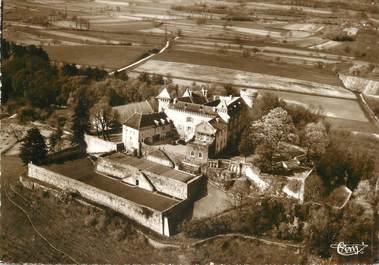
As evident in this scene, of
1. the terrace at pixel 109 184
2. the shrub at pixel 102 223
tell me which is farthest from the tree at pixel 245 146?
the shrub at pixel 102 223

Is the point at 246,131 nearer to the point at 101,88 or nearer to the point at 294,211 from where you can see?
the point at 294,211

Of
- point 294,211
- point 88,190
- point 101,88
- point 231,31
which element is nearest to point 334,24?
point 231,31

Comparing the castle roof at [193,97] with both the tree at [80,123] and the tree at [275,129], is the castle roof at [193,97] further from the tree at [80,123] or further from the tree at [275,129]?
the tree at [80,123]

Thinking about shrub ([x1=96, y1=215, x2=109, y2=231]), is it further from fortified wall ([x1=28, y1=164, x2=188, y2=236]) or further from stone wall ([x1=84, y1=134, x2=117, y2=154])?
stone wall ([x1=84, y1=134, x2=117, y2=154])

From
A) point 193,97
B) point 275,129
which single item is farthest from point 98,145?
point 275,129

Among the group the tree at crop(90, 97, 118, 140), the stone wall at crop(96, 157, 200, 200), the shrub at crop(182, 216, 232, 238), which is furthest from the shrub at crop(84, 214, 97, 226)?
the tree at crop(90, 97, 118, 140)

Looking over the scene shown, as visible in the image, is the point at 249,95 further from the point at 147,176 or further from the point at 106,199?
the point at 106,199
